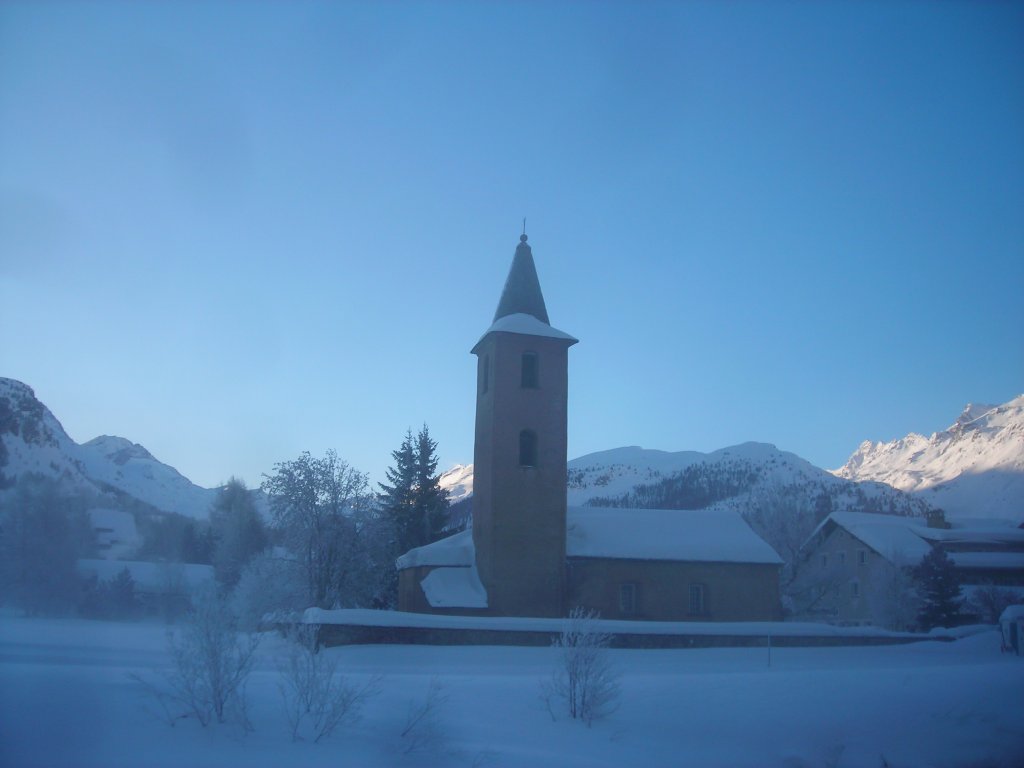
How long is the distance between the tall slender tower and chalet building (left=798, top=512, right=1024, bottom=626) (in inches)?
726

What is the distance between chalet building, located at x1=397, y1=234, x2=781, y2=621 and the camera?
36.1 metres

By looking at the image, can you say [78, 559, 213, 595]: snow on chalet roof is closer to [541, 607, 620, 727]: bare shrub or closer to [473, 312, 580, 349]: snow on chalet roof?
[473, 312, 580, 349]: snow on chalet roof

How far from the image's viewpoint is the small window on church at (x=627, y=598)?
125 ft

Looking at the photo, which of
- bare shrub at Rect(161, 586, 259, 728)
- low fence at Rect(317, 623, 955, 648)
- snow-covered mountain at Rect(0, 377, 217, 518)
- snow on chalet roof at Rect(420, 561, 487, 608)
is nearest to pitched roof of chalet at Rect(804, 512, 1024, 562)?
low fence at Rect(317, 623, 955, 648)

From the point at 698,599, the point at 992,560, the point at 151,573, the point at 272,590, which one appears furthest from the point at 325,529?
the point at 992,560

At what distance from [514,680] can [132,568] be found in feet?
166

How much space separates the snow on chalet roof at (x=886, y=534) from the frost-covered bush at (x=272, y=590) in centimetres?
3029

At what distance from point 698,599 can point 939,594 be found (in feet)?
36.8

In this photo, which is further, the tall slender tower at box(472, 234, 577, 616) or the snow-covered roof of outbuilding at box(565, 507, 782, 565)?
the snow-covered roof of outbuilding at box(565, 507, 782, 565)

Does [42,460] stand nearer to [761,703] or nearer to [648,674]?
[648,674]

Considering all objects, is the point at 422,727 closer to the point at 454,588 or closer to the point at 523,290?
the point at 454,588

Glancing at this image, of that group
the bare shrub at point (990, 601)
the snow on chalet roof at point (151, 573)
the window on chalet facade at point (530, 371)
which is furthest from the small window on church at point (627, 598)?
the snow on chalet roof at point (151, 573)

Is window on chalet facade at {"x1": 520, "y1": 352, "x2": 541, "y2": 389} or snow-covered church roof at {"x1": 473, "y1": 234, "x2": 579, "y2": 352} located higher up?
snow-covered church roof at {"x1": 473, "y1": 234, "x2": 579, "y2": 352}

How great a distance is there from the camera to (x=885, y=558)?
4559 centimetres
